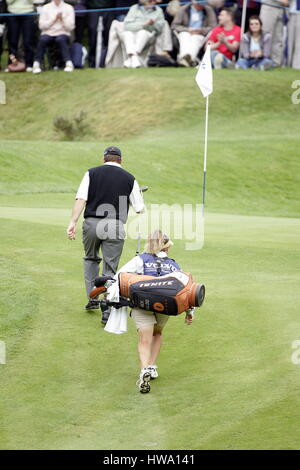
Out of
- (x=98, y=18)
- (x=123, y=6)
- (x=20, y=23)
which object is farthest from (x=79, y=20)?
(x=20, y=23)

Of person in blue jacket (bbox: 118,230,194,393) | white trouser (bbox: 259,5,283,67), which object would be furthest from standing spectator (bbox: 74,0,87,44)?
person in blue jacket (bbox: 118,230,194,393)

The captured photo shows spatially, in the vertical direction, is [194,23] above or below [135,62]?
above

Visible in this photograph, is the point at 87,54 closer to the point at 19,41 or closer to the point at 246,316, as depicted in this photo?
the point at 19,41

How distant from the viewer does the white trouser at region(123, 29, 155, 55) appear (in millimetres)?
32031

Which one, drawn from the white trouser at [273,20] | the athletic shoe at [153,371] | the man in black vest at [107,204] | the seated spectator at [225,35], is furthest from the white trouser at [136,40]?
the athletic shoe at [153,371]

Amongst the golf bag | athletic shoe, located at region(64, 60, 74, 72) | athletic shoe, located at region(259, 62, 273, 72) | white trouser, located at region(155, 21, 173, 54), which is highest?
the golf bag

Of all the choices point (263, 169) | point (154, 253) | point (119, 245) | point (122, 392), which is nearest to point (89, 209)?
point (119, 245)

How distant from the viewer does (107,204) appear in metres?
11.7

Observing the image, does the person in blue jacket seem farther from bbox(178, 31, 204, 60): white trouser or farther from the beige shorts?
bbox(178, 31, 204, 60): white trouser

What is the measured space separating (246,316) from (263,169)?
Answer: 53.1ft

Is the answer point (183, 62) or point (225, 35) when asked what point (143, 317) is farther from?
point (183, 62)

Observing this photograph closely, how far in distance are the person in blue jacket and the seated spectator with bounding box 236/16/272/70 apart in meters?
22.3

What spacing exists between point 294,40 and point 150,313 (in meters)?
24.7

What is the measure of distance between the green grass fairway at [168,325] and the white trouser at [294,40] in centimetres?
615
